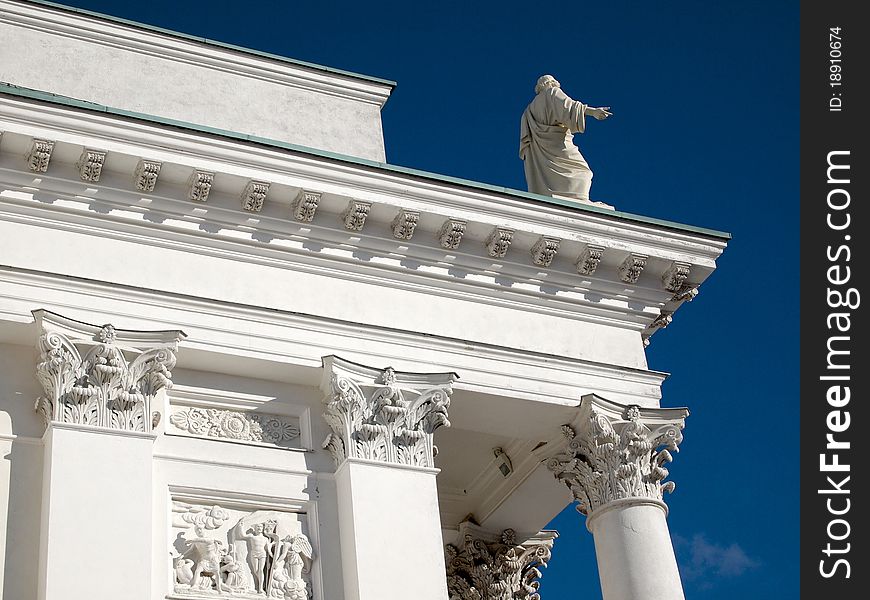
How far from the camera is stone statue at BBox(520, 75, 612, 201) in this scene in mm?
20484

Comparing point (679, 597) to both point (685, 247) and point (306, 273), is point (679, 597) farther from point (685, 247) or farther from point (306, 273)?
point (306, 273)

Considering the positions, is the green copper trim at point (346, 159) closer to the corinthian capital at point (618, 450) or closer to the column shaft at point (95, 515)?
the corinthian capital at point (618, 450)

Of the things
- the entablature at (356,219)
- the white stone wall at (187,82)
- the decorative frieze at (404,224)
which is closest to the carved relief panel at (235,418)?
the entablature at (356,219)

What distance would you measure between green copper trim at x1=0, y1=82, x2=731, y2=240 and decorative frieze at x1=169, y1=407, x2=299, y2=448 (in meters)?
3.25

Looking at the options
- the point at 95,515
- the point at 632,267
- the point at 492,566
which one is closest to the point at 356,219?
the point at 632,267

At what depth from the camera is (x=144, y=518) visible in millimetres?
15547

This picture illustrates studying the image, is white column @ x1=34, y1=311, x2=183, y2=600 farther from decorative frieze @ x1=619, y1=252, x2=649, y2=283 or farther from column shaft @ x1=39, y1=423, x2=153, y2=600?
decorative frieze @ x1=619, y1=252, x2=649, y2=283

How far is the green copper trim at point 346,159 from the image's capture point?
1709 cm

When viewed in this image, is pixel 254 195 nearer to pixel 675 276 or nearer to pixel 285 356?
pixel 285 356

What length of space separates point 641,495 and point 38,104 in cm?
849

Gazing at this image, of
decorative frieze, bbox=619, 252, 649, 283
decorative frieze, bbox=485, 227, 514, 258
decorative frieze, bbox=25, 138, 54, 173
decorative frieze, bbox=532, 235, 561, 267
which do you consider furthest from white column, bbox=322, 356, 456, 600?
decorative frieze, bbox=25, 138, 54, 173

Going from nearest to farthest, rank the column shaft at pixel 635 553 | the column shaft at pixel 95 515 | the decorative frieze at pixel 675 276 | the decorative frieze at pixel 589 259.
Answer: the column shaft at pixel 95 515
the column shaft at pixel 635 553
the decorative frieze at pixel 589 259
the decorative frieze at pixel 675 276

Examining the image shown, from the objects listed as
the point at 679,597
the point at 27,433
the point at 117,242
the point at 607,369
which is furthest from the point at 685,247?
the point at 27,433

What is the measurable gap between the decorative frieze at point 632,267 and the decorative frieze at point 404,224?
292cm
